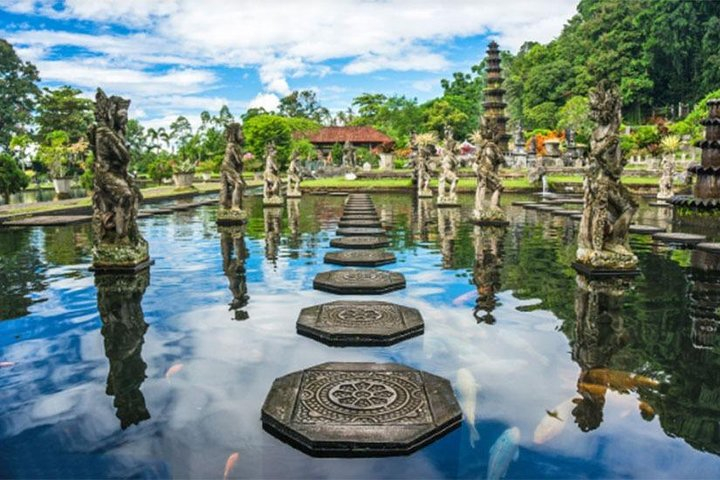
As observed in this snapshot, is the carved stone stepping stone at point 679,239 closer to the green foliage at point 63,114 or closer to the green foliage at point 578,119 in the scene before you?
the green foliage at point 578,119

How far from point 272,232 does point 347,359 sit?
32.6ft

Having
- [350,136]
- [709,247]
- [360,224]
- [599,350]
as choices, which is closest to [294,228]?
[360,224]

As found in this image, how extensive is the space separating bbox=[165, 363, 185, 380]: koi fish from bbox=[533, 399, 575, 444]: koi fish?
10.2 ft

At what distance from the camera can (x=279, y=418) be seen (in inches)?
156

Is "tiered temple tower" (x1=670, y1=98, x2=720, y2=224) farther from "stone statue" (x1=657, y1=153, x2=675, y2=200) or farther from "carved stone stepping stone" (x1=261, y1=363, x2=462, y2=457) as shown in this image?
"carved stone stepping stone" (x1=261, y1=363, x2=462, y2=457)

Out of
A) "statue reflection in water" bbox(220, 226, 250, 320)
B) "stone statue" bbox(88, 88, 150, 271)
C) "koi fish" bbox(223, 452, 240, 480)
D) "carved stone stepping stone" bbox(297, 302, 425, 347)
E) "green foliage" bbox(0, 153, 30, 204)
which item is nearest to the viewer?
"koi fish" bbox(223, 452, 240, 480)

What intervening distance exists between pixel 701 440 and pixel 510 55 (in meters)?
95.3

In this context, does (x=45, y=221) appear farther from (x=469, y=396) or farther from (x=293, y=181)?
(x=469, y=396)

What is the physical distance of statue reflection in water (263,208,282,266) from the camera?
11.4 metres

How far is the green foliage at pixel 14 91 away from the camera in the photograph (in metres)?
56.1

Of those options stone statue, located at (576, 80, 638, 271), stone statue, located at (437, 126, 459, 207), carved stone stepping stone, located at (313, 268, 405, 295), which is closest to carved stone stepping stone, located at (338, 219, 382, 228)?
carved stone stepping stone, located at (313, 268, 405, 295)

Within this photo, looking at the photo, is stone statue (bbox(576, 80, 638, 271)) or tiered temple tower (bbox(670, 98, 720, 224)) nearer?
stone statue (bbox(576, 80, 638, 271))

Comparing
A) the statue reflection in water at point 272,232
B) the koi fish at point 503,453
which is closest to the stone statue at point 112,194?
the statue reflection in water at point 272,232

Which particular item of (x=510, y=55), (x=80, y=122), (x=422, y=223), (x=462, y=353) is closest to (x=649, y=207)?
(x=422, y=223)
